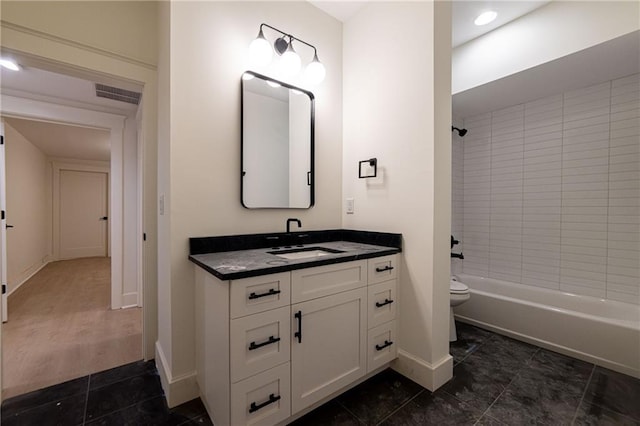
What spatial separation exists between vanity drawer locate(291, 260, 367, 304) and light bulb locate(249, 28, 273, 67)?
1.37 meters

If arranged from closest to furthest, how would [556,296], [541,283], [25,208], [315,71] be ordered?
[315,71] < [556,296] < [541,283] < [25,208]

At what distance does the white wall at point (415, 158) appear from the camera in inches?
65.3

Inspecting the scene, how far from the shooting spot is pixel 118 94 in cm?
257

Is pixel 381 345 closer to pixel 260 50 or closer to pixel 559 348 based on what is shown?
pixel 559 348

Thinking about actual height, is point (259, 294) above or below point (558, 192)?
below

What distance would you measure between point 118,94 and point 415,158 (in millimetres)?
2798

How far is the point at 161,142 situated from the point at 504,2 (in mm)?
2676

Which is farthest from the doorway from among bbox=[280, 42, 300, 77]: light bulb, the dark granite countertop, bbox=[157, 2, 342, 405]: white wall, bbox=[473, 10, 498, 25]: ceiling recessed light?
bbox=[473, 10, 498, 25]: ceiling recessed light

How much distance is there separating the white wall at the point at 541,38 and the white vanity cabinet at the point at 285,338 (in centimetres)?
201

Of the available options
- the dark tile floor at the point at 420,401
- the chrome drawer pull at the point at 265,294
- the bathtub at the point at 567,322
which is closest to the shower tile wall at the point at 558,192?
the bathtub at the point at 567,322

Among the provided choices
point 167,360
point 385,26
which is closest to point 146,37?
point 385,26

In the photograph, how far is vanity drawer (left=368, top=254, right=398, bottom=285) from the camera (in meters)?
1.65

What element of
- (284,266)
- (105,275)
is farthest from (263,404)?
(105,275)

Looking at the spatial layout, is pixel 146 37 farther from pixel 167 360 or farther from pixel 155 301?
pixel 167 360
